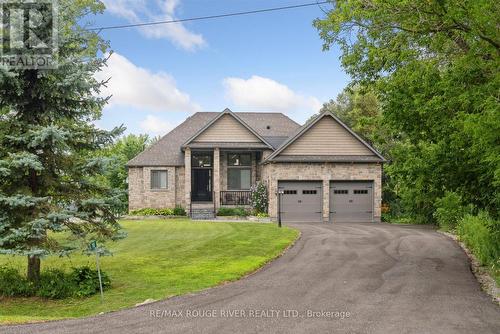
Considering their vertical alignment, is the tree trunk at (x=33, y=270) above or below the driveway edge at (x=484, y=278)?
above

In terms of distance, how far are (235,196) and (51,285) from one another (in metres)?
21.1

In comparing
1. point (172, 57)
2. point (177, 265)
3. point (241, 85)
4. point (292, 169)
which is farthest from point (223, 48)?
point (241, 85)

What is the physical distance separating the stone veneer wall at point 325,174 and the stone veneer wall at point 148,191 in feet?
21.9

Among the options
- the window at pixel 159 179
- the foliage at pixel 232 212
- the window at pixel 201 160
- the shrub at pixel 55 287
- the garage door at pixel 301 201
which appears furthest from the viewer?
the window at pixel 201 160

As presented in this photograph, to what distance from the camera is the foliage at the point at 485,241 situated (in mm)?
13805

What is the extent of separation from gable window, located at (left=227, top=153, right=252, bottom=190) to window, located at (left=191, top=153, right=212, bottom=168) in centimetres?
150

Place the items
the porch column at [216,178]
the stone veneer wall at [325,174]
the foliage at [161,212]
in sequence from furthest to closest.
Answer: the porch column at [216,178], the foliage at [161,212], the stone veneer wall at [325,174]

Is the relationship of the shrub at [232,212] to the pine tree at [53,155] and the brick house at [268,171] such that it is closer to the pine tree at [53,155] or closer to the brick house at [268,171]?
the brick house at [268,171]

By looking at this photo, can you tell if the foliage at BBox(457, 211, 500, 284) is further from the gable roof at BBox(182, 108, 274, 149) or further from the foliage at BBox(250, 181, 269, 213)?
the gable roof at BBox(182, 108, 274, 149)

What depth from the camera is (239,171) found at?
3316cm

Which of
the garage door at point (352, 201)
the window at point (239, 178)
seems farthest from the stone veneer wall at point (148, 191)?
the garage door at point (352, 201)

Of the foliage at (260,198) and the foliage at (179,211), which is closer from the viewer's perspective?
the foliage at (260,198)

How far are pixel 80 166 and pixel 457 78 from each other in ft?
30.4

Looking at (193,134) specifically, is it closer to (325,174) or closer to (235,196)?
(235,196)
